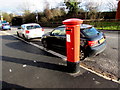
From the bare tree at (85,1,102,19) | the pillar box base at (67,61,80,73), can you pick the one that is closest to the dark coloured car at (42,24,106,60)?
the pillar box base at (67,61,80,73)

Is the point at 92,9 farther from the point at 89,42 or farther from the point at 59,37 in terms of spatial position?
the point at 89,42

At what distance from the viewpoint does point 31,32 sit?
8.85 m

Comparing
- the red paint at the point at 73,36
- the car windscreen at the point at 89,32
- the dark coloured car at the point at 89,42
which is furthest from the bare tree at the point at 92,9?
the red paint at the point at 73,36

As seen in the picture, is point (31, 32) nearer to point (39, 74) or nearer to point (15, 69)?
point (15, 69)

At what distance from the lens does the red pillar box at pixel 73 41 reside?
3.23 meters

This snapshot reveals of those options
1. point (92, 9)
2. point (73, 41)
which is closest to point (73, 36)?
point (73, 41)

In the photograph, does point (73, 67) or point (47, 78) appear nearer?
point (47, 78)

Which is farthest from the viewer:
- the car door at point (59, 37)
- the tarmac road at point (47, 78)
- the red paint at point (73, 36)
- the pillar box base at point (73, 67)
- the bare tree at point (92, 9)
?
the bare tree at point (92, 9)

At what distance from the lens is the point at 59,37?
17.6ft

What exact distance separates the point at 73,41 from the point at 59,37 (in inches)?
83.0

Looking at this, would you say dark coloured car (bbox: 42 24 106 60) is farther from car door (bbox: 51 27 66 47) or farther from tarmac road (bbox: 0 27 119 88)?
tarmac road (bbox: 0 27 119 88)

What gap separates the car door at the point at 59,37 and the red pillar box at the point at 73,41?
1.68 meters

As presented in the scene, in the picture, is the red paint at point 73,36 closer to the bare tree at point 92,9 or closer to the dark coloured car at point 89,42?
the dark coloured car at point 89,42

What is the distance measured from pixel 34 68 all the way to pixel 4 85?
1218 millimetres
